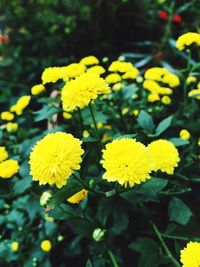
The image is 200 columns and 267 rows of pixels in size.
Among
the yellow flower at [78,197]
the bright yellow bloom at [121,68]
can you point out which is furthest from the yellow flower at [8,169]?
the bright yellow bloom at [121,68]

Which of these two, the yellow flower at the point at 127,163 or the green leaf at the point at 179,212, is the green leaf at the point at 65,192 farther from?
the green leaf at the point at 179,212

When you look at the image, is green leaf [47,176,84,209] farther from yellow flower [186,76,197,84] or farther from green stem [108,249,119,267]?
yellow flower [186,76,197,84]

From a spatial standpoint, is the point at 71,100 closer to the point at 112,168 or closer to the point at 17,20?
the point at 112,168

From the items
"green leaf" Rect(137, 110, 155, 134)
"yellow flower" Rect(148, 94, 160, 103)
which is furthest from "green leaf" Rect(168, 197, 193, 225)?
"yellow flower" Rect(148, 94, 160, 103)

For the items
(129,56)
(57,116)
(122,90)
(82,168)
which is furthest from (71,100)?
(129,56)

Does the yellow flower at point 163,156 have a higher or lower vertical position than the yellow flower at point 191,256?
higher
